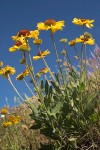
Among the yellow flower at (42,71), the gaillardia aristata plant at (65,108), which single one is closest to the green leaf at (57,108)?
the gaillardia aristata plant at (65,108)

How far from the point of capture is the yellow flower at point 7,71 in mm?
3343

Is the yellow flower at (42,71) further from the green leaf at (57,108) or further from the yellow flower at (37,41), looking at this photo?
the green leaf at (57,108)

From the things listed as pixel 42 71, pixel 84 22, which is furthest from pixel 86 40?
pixel 42 71

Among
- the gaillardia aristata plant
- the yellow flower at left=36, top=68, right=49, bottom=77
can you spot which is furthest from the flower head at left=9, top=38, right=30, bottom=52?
the yellow flower at left=36, top=68, right=49, bottom=77

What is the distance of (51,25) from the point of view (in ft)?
10.0

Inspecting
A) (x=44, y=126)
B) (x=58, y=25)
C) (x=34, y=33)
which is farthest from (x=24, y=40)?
(x=44, y=126)

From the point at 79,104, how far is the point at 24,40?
2.53 ft

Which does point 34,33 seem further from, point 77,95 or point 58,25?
point 77,95

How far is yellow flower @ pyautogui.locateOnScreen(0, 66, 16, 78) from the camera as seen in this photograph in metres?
3.34

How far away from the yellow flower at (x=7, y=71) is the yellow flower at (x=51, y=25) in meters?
0.55

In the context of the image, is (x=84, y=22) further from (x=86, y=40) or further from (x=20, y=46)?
(x=20, y=46)

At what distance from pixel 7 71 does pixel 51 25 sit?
0.68 meters

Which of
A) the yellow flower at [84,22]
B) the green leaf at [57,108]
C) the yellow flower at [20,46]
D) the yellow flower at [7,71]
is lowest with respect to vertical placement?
the green leaf at [57,108]

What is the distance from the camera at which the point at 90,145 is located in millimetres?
3184
